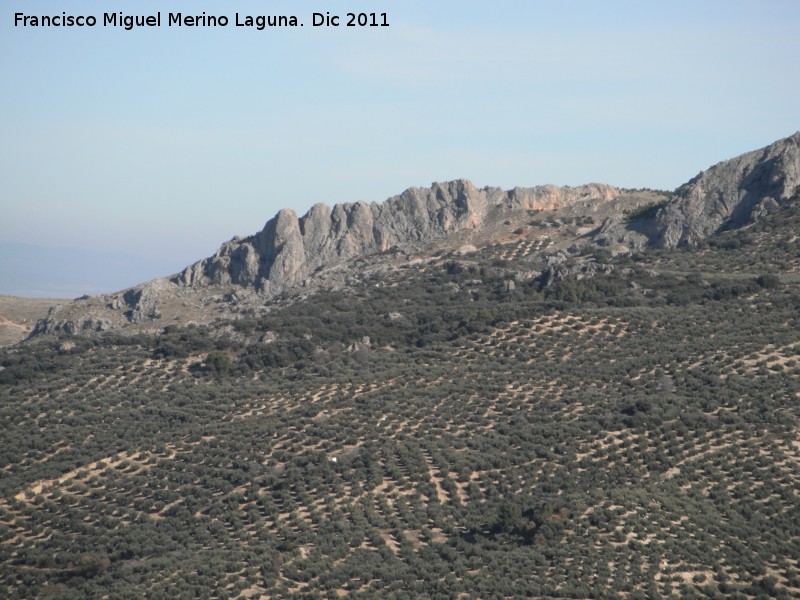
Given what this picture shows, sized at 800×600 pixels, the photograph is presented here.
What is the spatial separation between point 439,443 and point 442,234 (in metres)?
52.6

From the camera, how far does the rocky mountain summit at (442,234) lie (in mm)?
91125

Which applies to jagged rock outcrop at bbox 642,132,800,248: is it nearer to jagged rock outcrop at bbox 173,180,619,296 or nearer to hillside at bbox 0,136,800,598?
hillside at bbox 0,136,800,598

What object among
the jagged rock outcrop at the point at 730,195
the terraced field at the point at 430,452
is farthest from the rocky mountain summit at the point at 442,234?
the terraced field at the point at 430,452

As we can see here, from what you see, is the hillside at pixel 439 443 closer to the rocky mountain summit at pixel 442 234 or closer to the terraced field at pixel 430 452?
the terraced field at pixel 430 452

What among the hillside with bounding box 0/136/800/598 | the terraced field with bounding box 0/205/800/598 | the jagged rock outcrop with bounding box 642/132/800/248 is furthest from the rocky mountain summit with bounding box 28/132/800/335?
the terraced field with bounding box 0/205/800/598

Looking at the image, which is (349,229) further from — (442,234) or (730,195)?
(730,195)

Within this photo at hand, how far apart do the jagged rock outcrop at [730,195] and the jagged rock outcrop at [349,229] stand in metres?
13.9

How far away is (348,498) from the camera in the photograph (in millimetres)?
45406

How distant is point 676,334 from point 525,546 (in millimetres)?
26268

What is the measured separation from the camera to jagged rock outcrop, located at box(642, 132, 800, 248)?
89438mm

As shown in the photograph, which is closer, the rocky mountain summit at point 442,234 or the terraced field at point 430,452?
the terraced field at point 430,452

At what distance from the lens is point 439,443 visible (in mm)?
50469

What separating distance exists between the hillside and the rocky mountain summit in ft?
25.0

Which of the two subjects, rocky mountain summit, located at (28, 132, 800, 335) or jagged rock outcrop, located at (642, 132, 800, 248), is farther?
rocky mountain summit, located at (28, 132, 800, 335)
